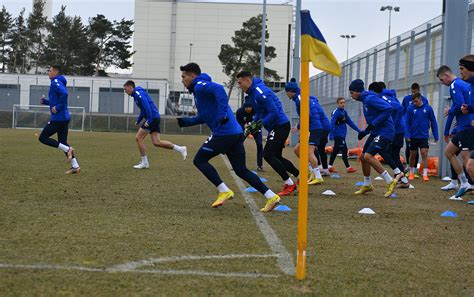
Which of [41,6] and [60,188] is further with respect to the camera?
[41,6]

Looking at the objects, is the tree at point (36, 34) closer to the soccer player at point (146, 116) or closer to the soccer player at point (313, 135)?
the soccer player at point (146, 116)

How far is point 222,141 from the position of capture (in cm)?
764

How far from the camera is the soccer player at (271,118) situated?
914cm

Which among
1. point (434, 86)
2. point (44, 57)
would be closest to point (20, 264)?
point (434, 86)

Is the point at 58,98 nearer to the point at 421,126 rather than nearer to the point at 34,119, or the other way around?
the point at 421,126

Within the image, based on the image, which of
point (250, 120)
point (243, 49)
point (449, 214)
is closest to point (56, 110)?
point (250, 120)

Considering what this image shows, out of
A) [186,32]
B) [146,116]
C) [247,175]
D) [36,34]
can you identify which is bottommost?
[247,175]

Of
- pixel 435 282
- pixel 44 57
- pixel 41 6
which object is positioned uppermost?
pixel 41 6

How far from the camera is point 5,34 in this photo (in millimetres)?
77938

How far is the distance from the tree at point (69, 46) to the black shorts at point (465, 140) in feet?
222

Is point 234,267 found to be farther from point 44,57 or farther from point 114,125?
point 44,57

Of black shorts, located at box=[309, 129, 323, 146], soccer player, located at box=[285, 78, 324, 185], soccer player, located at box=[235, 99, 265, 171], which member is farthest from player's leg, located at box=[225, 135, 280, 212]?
soccer player, located at box=[235, 99, 265, 171]

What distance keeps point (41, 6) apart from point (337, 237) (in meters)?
82.6

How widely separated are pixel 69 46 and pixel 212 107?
70.2 meters
